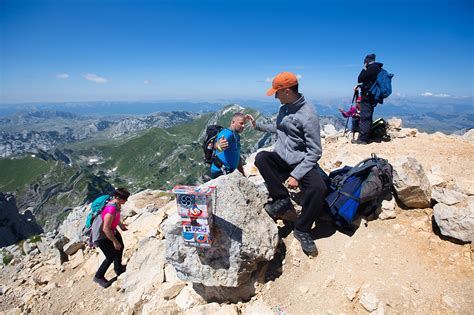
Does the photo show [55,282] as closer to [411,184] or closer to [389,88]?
[411,184]

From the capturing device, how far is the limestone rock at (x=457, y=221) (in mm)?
5941

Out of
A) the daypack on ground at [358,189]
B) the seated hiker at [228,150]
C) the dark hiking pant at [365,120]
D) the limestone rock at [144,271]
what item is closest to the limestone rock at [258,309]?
the daypack on ground at [358,189]

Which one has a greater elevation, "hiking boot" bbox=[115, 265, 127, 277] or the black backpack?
the black backpack

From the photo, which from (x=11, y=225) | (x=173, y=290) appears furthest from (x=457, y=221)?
(x=11, y=225)

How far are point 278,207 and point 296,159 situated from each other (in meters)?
1.41

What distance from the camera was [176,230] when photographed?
6.18 metres

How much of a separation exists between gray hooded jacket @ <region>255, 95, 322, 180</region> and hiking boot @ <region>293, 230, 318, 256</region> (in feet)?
5.45

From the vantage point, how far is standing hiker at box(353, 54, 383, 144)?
488 inches

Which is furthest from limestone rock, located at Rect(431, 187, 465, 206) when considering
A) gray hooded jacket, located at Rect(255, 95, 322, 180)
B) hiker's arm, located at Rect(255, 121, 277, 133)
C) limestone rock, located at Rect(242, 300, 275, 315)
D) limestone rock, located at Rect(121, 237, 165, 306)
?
limestone rock, located at Rect(121, 237, 165, 306)

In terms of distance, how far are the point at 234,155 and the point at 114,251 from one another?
5760 millimetres

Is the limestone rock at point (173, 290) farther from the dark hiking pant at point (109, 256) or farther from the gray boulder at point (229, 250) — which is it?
the dark hiking pant at point (109, 256)

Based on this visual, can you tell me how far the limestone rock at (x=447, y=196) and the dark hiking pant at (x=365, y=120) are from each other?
6.83 m

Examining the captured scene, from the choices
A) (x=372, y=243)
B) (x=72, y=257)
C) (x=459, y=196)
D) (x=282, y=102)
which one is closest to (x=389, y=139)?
(x=459, y=196)

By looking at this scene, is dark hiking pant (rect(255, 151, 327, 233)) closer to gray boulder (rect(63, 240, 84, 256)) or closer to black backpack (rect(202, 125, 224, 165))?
black backpack (rect(202, 125, 224, 165))
